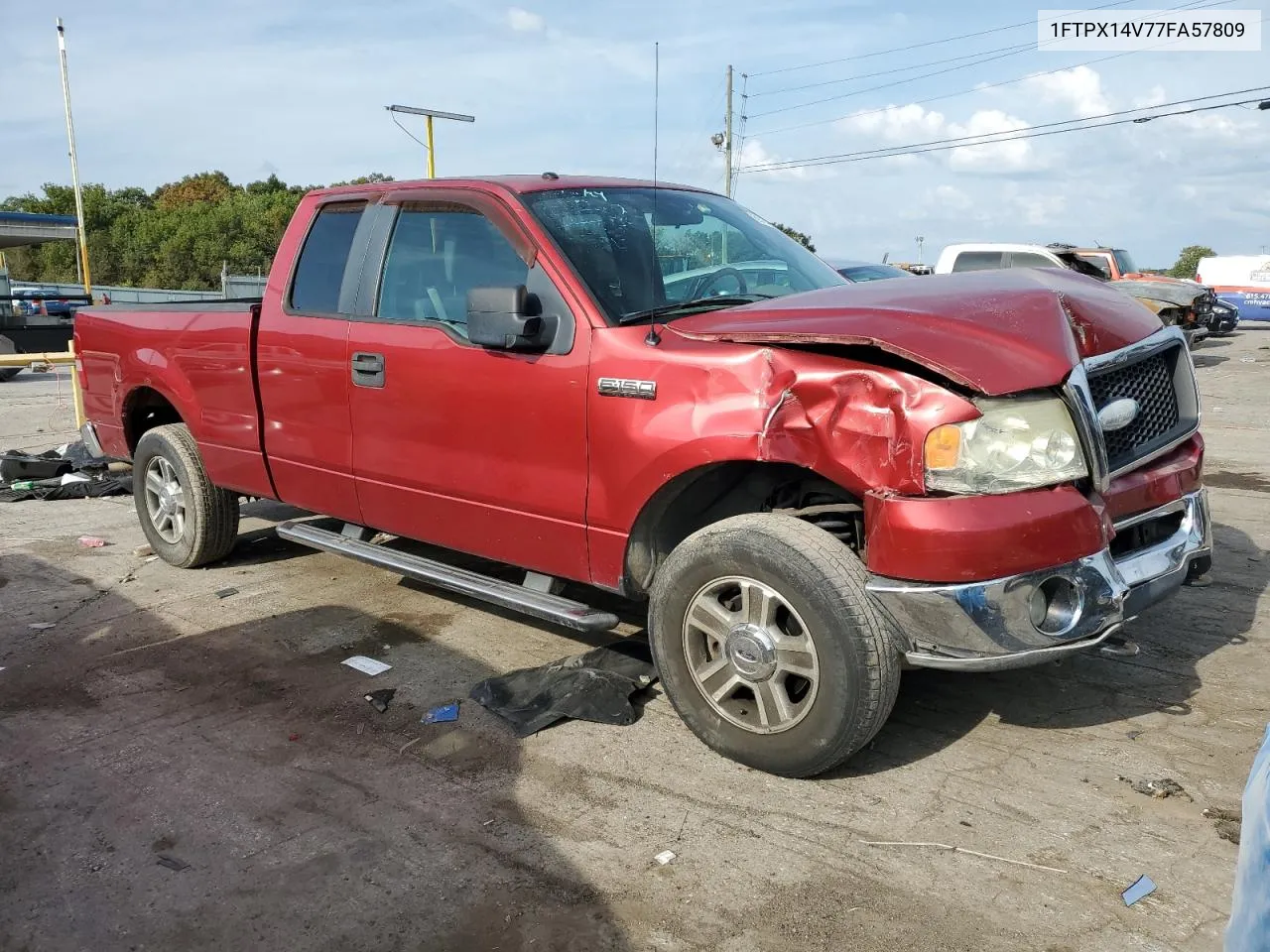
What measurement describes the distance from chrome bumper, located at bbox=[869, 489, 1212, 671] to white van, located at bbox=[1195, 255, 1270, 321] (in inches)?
1301

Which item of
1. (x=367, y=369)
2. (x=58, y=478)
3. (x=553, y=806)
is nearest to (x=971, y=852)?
(x=553, y=806)

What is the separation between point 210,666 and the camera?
464 centimetres

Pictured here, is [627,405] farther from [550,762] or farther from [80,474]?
[80,474]

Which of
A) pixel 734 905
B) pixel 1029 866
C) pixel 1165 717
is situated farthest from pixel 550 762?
pixel 1165 717

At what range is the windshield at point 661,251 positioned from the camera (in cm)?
406

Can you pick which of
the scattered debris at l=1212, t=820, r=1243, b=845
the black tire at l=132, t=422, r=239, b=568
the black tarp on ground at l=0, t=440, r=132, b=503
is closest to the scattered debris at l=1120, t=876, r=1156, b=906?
the scattered debris at l=1212, t=820, r=1243, b=845

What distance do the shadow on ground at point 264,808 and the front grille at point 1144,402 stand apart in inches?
86.3

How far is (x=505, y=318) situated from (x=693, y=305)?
0.74 metres

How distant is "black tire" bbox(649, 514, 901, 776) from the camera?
3160 millimetres

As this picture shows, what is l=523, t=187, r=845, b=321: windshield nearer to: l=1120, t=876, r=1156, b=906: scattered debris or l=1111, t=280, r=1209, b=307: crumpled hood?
l=1120, t=876, r=1156, b=906: scattered debris

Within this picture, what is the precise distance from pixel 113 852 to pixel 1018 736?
303 cm

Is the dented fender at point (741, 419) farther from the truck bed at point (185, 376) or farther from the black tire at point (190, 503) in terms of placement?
the black tire at point (190, 503)

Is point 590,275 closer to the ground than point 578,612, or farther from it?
farther from it

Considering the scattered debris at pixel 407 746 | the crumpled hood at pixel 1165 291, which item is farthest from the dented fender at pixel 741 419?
the crumpled hood at pixel 1165 291
